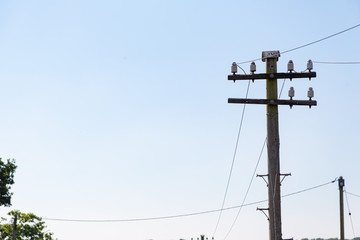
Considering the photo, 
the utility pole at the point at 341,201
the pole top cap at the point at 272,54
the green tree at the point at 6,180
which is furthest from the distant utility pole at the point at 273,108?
the green tree at the point at 6,180

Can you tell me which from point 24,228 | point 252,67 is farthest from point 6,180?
point 252,67

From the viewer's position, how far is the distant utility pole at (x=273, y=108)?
69.0 feet

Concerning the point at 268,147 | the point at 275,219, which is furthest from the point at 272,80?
the point at 275,219

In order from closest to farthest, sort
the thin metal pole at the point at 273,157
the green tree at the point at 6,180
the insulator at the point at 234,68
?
the thin metal pole at the point at 273,157 → the insulator at the point at 234,68 → the green tree at the point at 6,180

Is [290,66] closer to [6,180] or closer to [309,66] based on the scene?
[309,66]

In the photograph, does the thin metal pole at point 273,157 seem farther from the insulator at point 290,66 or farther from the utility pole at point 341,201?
the utility pole at point 341,201

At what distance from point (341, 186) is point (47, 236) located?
42.8 metres

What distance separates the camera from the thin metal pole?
2097 centimetres

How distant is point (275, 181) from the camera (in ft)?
69.4

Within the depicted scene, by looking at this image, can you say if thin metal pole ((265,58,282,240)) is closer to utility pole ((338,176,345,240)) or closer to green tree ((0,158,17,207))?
utility pole ((338,176,345,240))

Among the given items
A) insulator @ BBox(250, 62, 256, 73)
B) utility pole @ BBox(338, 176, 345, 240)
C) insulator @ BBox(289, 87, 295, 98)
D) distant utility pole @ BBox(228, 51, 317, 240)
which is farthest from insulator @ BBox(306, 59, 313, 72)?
utility pole @ BBox(338, 176, 345, 240)

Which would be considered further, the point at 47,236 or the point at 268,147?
the point at 47,236

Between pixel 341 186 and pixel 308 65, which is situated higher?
pixel 308 65

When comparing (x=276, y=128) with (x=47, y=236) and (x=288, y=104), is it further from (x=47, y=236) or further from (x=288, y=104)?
(x=47, y=236)
